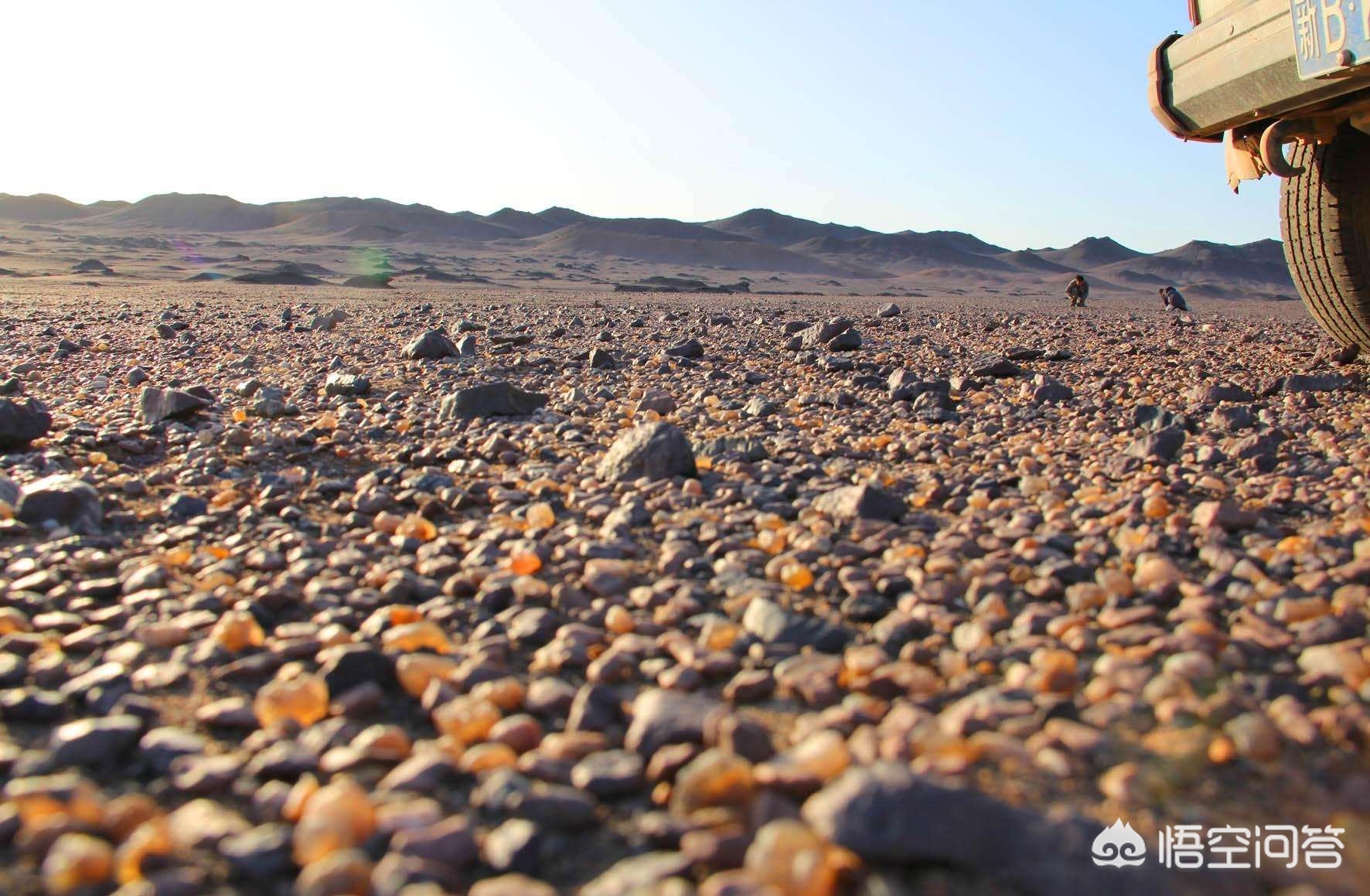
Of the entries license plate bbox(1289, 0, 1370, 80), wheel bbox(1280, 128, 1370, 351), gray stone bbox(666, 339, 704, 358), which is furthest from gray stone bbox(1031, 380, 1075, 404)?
gray stone bbox(666, 339, 704, 358)

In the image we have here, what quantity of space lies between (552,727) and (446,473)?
1588mm

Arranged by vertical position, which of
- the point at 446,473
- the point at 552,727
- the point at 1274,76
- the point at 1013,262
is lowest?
the point at 552,727

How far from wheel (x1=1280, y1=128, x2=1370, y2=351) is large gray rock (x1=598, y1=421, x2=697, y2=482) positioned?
2.97 meters

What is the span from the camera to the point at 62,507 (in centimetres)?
234

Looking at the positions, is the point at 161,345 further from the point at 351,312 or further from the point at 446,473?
the point at 446,473

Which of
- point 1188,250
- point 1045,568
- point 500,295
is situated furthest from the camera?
point 1188,250

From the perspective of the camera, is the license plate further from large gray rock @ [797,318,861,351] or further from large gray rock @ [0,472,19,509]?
large gray rock @ [0,472,19,509]

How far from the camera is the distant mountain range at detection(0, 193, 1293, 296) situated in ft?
152

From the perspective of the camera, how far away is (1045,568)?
1894 millimetres

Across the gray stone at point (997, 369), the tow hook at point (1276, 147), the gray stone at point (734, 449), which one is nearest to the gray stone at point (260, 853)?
the gray stone at point (734, 449)

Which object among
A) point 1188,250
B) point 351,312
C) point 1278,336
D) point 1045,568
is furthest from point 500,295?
point 1188,250

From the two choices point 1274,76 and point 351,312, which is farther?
point 351,312

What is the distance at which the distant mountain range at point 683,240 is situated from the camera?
46.2 m

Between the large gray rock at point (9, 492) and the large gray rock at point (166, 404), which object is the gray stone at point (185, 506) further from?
the large gray rock at point (166, 404)
